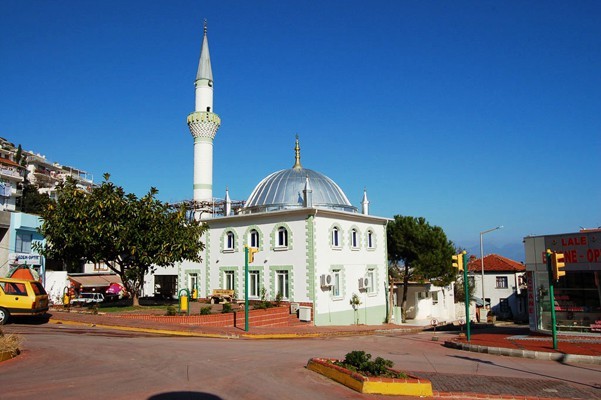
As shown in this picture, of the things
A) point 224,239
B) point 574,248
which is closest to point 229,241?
point 224,239

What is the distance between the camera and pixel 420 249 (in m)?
36.2

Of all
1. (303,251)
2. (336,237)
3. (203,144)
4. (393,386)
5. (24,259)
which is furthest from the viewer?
(203,144)

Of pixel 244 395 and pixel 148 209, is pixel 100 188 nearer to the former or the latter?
pixel 148 209

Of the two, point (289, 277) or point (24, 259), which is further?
point (24, 259)

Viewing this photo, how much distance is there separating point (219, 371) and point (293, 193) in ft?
75.2

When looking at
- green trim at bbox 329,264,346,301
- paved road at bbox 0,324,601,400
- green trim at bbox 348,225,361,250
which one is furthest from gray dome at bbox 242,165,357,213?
paved road at bbox 0,324,601,400

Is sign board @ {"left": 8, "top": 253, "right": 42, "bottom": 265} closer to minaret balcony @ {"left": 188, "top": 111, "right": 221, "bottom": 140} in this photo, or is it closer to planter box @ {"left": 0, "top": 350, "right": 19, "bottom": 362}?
minaret balcony @ {"left": 188, "top": 111, "right": 221, "bottom": 140}

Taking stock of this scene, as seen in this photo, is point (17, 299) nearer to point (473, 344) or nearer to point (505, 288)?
point (473, 344)

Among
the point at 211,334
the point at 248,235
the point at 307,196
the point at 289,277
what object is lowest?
the point at 211,334

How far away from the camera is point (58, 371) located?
10.1m

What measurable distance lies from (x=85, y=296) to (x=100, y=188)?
49.9 ft

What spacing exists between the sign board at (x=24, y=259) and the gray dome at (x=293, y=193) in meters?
15.0

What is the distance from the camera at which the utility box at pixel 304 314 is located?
26.4m

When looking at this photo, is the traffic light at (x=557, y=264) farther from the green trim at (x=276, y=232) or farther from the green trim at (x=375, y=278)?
the green trim at (x=375, y=278)
